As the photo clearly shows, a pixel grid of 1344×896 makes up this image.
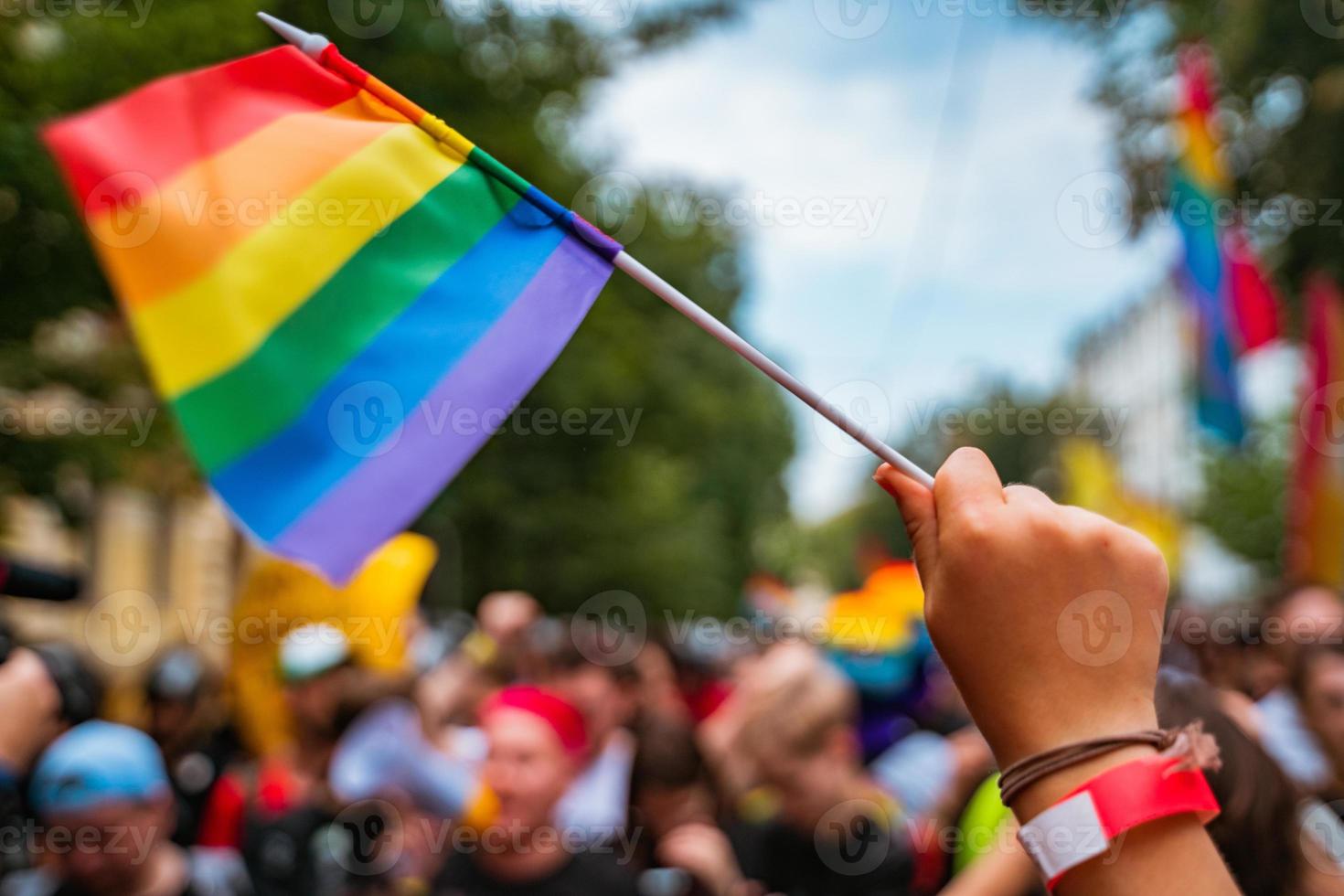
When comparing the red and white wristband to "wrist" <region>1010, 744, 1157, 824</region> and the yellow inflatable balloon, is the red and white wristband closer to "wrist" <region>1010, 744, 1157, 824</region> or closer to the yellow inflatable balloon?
"wrist" <region>1010, 744, 1157, 824</region>

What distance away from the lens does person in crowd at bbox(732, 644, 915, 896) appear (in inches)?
152

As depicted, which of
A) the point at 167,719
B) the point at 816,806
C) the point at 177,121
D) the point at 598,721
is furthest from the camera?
the point at 598,721

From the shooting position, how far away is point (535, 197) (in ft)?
7.13

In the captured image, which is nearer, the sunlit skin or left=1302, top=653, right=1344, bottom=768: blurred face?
the sunlit skin

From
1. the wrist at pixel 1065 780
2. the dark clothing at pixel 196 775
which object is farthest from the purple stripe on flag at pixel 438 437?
the dark clothing at pixel 196 775

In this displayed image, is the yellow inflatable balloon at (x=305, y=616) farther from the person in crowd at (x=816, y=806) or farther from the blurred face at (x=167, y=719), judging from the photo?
the person in crowd at (x=816, y=806)

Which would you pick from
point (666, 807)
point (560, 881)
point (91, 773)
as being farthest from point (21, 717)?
point (666, 807)

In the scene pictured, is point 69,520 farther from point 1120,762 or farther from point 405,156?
point 1120,762

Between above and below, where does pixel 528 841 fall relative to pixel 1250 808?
below

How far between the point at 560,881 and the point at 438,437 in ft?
6.36

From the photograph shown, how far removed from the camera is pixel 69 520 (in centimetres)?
568

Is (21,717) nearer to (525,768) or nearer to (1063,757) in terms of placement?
(525,768)

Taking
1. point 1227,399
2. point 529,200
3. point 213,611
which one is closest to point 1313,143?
point 1227,399

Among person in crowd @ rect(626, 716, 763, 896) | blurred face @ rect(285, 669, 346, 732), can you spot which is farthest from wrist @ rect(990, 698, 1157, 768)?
blurred face @ rect(285, 669, 346, 732)
